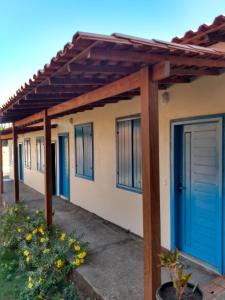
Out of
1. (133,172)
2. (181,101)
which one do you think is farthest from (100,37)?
(133,172)

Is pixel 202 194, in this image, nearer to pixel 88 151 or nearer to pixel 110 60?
pixel 110 60

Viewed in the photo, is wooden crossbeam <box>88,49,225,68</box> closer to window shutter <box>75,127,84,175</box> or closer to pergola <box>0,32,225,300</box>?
pergola <box>0,32,225,300</box>

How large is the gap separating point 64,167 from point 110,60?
771cm

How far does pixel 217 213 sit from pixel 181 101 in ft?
5.77

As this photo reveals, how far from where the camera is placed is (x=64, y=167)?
32.5 ft

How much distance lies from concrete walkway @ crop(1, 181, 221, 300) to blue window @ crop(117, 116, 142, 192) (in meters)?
1.04

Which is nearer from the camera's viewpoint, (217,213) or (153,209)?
(153,209)

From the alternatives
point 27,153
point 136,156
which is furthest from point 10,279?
point 27,153

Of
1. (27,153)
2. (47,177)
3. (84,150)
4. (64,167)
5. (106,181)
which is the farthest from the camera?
(27,153)

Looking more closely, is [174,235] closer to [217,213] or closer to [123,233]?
[217,213]

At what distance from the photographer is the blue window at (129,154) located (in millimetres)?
5520

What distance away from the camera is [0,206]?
32.1ft

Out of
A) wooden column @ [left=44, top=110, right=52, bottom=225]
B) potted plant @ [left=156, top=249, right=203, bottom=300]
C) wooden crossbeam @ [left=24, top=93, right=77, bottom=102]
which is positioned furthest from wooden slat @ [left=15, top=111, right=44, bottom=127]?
potted plant @ [left=156, top=249, right=203, bottom=300]

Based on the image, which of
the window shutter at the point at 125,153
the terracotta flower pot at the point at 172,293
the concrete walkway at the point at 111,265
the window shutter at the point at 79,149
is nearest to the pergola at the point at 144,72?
the terracotta flower pot at the point at 172,293
